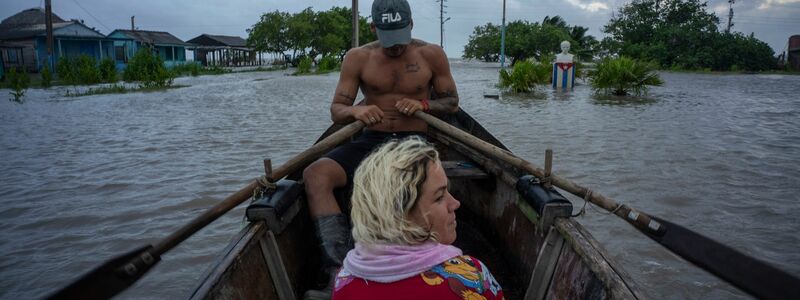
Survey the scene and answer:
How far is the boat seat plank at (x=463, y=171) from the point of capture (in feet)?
11.5

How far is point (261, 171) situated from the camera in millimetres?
6504

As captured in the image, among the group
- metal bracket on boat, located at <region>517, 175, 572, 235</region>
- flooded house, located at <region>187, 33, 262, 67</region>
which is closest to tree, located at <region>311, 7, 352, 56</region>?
flooded house, located at <region>187, 33, 262, 67</region>

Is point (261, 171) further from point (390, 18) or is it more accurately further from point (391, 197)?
point (391, 197)

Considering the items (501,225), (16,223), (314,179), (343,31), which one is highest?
(343,31)

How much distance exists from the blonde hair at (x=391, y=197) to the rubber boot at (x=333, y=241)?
3.71 ft

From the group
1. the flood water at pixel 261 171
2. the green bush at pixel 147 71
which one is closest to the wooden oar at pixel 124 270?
the flood water at pixel 261 171

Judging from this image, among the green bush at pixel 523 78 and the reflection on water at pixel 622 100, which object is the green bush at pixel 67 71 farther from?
the reflection on water at pixel 622 100

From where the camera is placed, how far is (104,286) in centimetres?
189

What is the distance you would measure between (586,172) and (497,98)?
8.72 m

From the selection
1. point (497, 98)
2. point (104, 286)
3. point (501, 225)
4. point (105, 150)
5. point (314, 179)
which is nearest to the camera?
point (104, 286)

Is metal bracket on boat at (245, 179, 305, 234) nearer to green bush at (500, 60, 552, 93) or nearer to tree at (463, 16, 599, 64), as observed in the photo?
green bush at (500, 60, 552, 93)

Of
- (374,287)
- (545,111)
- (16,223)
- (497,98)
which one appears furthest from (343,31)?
(374,287)

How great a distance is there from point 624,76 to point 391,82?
473 inches

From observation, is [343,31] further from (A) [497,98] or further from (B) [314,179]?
(B) [314,179]
